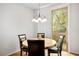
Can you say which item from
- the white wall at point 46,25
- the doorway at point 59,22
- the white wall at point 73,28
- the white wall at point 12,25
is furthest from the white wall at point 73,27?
the white wall at point 12,25

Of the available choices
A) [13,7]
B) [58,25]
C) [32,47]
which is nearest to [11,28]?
[13,7]

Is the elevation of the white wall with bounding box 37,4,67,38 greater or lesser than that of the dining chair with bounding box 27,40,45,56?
greater

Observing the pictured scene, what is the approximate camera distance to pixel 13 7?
3.64 metres

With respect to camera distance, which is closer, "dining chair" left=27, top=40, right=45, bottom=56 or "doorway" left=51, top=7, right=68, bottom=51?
"dining chair" left=27, top=40, right=45, bottom=56

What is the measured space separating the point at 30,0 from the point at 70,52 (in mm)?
3121

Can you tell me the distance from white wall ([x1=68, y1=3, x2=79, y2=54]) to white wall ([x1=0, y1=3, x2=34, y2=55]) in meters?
1.36

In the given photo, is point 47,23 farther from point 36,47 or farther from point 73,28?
point 36,47

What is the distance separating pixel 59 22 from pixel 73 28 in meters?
0.59

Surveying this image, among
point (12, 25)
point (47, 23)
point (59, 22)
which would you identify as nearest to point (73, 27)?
point (59, 22)

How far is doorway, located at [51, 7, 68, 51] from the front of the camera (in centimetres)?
397

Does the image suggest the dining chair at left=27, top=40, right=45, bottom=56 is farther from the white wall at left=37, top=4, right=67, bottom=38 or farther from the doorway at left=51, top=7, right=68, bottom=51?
the white wall at left=37, top=4, right=67, bottom=38

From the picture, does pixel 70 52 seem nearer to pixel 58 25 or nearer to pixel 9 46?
pixel 58 25

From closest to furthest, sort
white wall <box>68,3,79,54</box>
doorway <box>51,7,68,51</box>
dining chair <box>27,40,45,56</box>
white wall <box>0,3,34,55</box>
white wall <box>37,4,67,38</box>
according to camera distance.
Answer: dining chair <box>27,40,45,56</box>
white wall <box>0,3,34,55</box>
white wall <box>68,3,79,54</box>
doorway <box>51,7,68,51</box>
white wall <box>37,4,67,38</box>

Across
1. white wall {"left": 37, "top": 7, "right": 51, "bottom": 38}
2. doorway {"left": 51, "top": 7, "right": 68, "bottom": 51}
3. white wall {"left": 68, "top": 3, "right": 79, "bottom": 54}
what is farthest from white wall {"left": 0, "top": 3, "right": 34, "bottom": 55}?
white wall {"left": 68, "top": 3, "right": 79, "bottom": 54}
